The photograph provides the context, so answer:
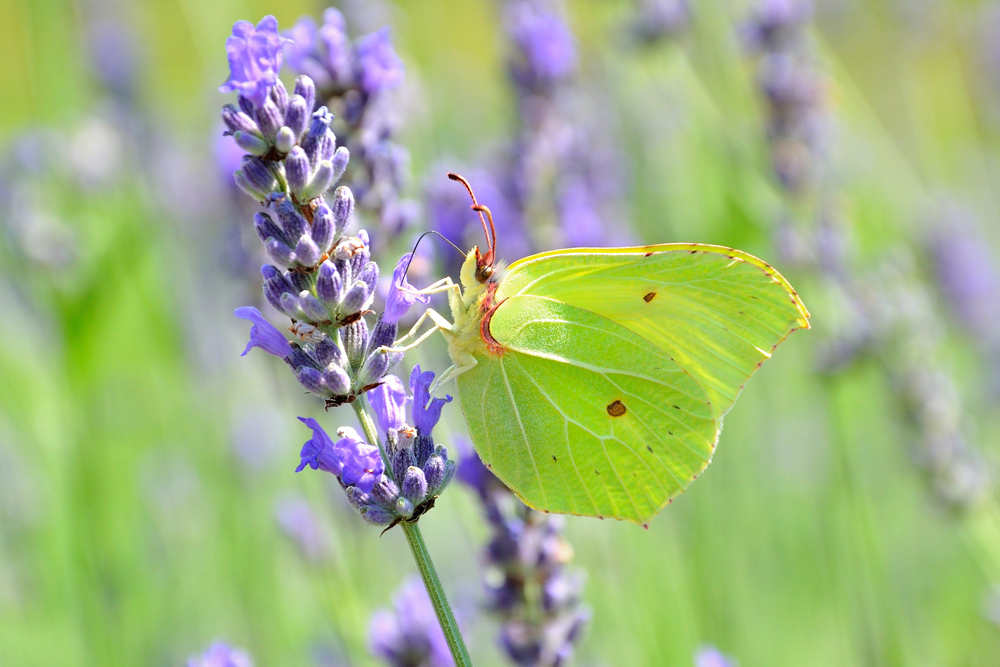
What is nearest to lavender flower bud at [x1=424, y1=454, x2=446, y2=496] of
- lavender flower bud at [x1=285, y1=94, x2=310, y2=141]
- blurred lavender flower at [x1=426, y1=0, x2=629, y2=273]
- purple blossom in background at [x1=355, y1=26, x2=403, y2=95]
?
lavender flower bud at [x1=285, y1=94, x2=310, y2=141]

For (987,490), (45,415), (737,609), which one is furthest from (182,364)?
(987,490)

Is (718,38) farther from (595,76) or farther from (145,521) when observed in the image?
(145,521)

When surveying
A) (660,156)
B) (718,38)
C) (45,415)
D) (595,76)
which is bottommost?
(45,415)

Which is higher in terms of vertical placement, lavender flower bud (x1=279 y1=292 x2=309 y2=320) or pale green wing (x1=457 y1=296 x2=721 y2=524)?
lavender flower bud (x1=279 y1=292 x2=309 y2=320)

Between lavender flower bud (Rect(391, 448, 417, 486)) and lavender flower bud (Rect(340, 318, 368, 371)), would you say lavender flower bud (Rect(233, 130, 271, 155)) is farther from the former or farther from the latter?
lavender flower bud (Rect(391, 448, 417, 486))

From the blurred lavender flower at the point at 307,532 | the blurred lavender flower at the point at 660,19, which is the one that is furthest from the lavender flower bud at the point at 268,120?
the blurred lavender flower at the point at 660,19

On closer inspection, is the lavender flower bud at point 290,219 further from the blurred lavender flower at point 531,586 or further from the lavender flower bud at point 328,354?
the blurred lavender flower at point 531,586

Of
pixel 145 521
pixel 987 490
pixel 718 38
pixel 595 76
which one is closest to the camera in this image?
pixel 987 490
